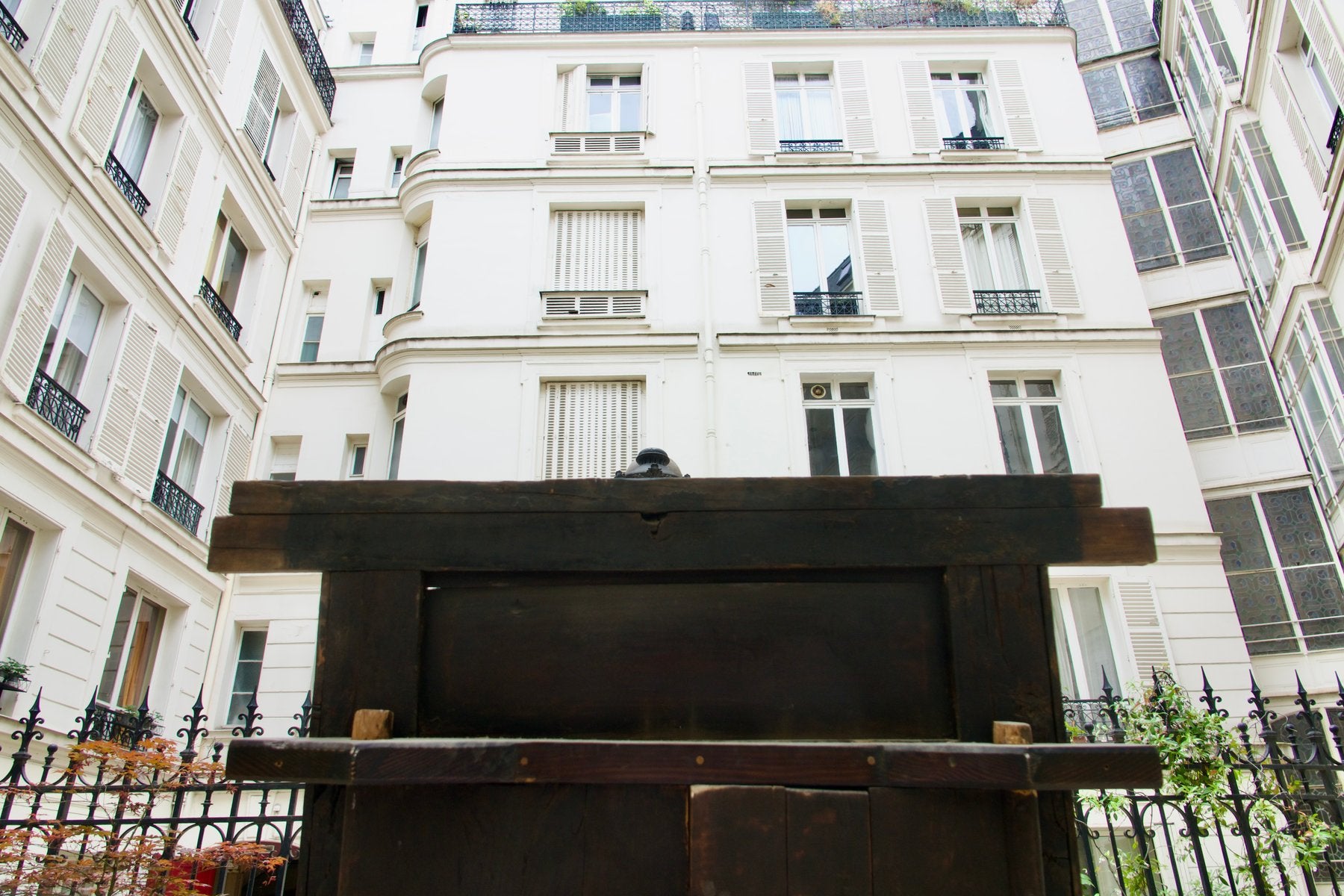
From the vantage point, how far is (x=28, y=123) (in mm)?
9711

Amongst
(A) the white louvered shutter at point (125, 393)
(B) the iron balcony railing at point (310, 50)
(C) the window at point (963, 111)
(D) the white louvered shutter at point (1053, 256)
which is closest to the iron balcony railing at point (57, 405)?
(A) the white louvered shutter at point (125, 393)

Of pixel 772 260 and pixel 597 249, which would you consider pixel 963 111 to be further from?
pixel 597 249

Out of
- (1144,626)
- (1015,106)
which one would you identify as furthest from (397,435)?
(1015,106)

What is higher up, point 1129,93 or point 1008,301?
point 1129,93

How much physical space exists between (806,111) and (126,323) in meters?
11.8

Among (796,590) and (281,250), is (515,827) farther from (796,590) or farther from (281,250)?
(281,250)

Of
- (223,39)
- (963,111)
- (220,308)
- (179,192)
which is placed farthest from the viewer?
(963,111)

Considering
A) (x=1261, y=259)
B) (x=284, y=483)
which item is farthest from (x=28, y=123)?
(x=1261, y=259)

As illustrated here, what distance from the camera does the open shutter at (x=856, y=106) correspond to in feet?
51.5

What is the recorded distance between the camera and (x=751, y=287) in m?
14.4

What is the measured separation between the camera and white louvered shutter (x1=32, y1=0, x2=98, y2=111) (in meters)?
10.1

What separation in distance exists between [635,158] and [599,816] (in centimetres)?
1457

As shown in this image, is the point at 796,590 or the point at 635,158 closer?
the point at 796,590

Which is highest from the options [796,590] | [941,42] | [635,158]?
[941,42]
